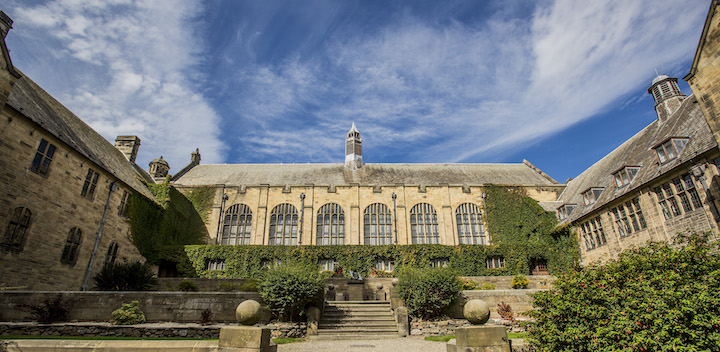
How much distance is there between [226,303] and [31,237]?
11236mm

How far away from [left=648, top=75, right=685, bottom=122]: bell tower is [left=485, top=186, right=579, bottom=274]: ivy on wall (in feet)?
34.7

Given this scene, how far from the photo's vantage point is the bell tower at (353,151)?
137 feet

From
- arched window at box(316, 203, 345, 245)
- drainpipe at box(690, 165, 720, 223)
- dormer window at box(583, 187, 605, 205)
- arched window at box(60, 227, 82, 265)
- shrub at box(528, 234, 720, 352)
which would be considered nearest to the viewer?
shrub at box(528, 234, 720, 352)

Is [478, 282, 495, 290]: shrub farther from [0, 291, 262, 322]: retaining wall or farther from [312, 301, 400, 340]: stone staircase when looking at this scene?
[0, 291, 262, 322]: retaining wall

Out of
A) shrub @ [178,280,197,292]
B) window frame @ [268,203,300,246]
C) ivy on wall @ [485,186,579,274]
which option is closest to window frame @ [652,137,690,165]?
ivy on wall @ [485,186,579,274]

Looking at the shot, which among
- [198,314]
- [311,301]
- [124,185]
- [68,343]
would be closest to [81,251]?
[124,185]

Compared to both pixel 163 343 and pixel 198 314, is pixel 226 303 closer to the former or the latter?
pixel 198 314

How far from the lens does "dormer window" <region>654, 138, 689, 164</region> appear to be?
19469 millimetres

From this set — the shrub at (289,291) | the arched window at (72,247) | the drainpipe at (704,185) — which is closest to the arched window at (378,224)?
the shrub at (289,291)

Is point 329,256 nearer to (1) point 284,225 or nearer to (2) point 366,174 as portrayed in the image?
(1) point 284,225

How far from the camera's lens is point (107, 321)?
1455 cm

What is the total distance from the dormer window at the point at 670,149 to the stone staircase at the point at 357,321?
17190mm

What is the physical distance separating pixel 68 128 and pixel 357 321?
71.5 ft

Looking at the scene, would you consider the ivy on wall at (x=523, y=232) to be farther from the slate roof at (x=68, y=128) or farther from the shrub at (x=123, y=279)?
the slate roof at (x=68, y=128)
